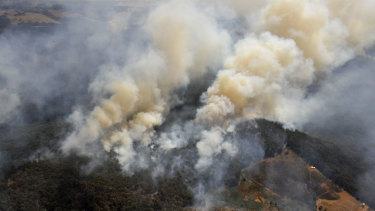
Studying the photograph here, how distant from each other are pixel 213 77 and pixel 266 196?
50.6m

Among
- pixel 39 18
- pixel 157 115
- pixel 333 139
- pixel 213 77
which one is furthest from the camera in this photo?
pixel 39 18

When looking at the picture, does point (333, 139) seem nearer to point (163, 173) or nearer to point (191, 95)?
point (191, 95)

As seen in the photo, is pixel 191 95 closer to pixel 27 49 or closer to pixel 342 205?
pixel 342 205

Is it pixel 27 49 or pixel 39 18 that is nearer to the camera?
pixel 27 49

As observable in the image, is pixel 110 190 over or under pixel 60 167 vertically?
under

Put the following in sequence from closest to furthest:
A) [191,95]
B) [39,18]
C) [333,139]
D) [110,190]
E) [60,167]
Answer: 1. [110,190]
2. [60,167]
3. [333,139]
4. [191,95]
5. [39,18]

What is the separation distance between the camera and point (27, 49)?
121375 millimetres

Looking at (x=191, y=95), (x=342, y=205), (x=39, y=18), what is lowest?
(x=342, y=205)

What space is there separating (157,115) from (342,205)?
45.1 metres

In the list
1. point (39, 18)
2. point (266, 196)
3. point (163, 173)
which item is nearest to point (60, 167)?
point (163, 173)

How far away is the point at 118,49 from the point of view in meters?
126

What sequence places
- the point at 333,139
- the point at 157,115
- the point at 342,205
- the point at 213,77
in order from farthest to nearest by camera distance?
1. the point at 213,77
2. the point at 333,139
3. the point at 157,115
4. the point at 342,205

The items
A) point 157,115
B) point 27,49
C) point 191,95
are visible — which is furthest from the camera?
point 27,49

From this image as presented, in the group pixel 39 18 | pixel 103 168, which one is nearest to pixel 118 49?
pixel 39 18
